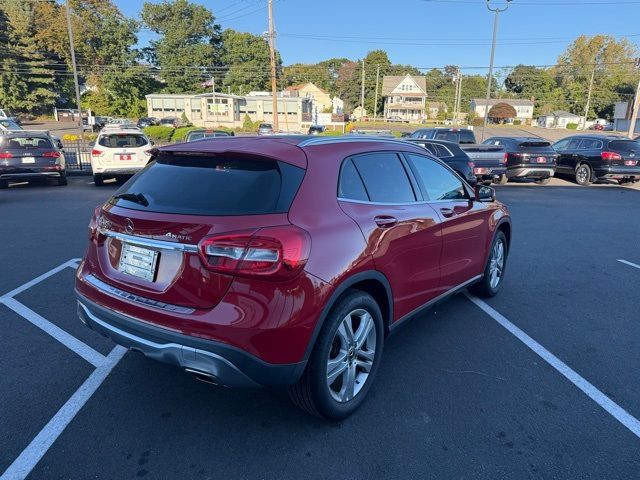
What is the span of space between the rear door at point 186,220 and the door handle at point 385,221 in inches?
Answer: 25.5

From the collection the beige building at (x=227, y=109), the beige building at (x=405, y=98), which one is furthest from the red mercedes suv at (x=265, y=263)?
the beige building at (x=405, y=98)

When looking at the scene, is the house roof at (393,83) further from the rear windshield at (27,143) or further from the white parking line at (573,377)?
the white parking line at (573,377)

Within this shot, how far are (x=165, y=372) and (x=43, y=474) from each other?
110cm

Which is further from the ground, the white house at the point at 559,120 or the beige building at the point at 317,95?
the beige building at the point at 317,95

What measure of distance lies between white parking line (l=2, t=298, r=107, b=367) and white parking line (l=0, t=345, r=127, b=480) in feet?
0.35

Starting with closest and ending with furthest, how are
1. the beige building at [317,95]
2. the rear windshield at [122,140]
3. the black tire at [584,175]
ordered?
the rear windshield at [122,140] < the black tire at [584,175] < the beige building at [317,95]

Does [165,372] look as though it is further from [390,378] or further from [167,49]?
[167,49]

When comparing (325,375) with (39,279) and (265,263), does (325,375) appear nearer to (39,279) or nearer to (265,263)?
(265,263)

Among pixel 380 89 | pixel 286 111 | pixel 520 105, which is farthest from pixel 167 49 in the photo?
pixel 520 105

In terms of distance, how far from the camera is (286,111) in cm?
5766

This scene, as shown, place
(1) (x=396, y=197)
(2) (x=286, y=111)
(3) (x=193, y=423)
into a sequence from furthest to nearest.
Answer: (2) (x=286, y=111) → (1) (x=396, y=197) → (3) (x=193, y=423)

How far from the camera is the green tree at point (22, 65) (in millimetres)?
57875

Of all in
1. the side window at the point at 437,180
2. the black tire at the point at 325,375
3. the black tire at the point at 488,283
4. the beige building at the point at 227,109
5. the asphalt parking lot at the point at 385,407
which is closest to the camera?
the asphalt parking lot at the point at 385,407

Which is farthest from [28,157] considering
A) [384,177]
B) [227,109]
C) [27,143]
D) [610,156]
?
[227,109]
